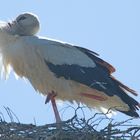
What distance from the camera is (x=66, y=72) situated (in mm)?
10539

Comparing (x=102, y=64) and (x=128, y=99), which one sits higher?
(x=102, y=64)

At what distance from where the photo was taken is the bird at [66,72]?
10461mm

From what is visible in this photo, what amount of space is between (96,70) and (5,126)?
6.64 ft

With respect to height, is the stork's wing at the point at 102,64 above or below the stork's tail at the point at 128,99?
above

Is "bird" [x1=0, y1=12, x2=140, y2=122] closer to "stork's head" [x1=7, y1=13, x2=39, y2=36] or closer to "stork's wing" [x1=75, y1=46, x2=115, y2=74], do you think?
"stork's wing" [x1=75, y1=46, x2=115, y2=74]

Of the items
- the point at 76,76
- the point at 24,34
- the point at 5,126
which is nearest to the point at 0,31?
the point at 24,34

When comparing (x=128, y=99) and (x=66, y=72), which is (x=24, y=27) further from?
(x=128, y=99)

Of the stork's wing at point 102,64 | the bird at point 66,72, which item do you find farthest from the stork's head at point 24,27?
the stork's wing at point 102,64

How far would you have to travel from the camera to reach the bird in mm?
10461

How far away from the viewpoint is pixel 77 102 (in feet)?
34.6

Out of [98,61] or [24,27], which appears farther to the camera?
[24,27]

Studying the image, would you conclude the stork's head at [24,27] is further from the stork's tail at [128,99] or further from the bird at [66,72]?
the stork's tail at [128,99]

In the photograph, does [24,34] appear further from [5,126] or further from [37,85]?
[5,126]

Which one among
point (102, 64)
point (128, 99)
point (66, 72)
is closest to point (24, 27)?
point (66, 72)
